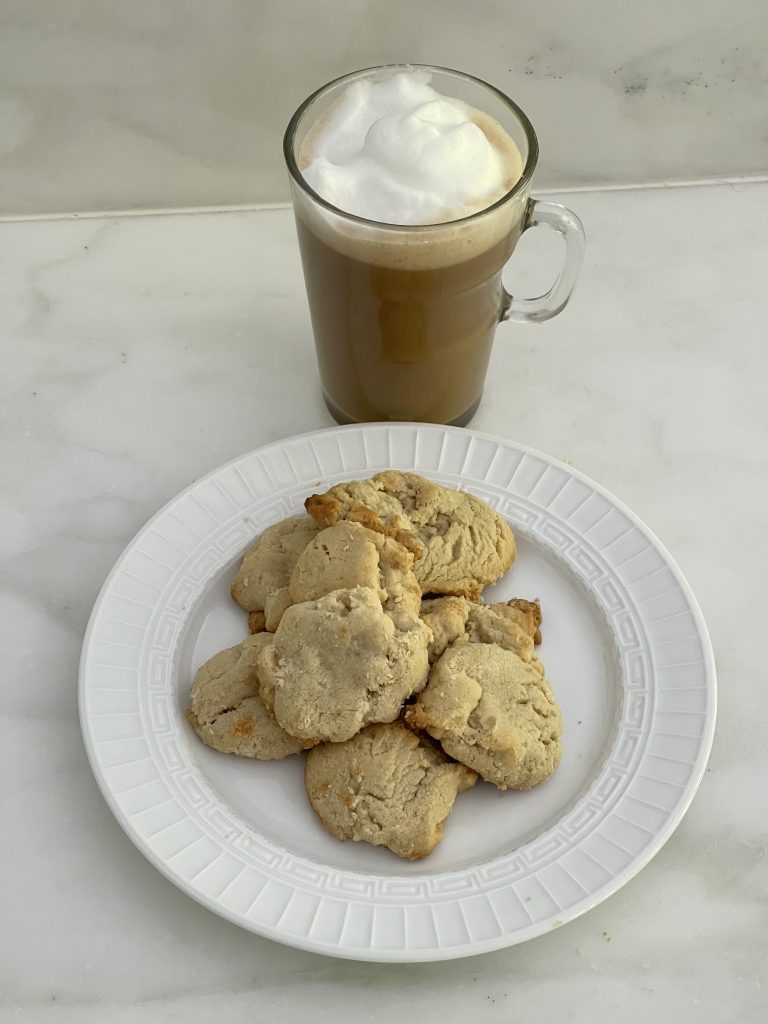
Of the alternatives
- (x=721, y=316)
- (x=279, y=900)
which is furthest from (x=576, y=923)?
(x=721, y=316)

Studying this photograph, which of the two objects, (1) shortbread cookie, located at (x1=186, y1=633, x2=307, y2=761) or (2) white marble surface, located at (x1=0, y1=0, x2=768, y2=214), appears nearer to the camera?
(1) shortbread cookie, located at (x1=186, y1=633, x2=307, y2=761)

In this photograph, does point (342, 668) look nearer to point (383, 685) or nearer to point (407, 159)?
point (383, 685)

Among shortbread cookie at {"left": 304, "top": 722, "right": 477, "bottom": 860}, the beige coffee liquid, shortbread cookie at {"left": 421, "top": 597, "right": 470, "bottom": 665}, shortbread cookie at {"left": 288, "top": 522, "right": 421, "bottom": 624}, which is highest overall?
the beige coffee liquid

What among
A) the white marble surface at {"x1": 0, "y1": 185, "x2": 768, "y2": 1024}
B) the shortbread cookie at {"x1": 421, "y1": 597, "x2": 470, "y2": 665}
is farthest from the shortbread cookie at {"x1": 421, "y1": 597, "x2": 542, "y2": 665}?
the white marble surface at {"x1": 0, "y1": 185, "x2": 768, "y2": 1024}

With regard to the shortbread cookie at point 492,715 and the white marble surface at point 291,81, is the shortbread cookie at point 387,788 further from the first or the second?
the white marble surface at point 291,81

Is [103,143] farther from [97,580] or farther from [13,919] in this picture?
[13,919]

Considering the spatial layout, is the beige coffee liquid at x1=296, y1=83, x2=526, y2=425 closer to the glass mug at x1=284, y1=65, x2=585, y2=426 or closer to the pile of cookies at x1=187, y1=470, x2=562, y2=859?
the glass mug at x1=284, y1=65, x2=585, y2=426

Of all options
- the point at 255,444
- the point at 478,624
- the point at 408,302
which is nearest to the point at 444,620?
the point at 478,624

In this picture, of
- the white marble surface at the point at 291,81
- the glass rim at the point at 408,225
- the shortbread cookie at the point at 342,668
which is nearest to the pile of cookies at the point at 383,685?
the shortbread cookie at the point at 342,668
